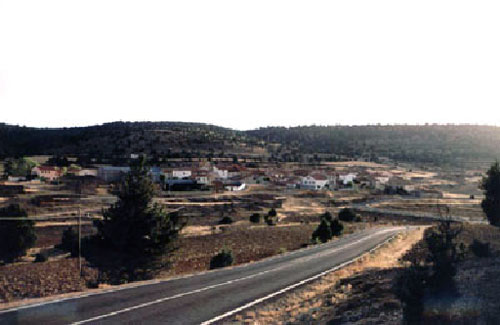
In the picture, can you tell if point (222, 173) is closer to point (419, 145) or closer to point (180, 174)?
point (180, 174)

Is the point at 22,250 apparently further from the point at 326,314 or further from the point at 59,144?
the point at 59,144

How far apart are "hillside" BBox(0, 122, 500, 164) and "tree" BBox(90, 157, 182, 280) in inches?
4073

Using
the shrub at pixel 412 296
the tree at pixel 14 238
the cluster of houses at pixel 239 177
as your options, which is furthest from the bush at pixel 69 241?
the cluster of houses at pixel 239 177

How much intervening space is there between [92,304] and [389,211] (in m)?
63.7

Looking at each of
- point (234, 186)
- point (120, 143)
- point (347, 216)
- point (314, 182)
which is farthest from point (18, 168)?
point (347, 216)

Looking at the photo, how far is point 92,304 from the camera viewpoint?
14.7m

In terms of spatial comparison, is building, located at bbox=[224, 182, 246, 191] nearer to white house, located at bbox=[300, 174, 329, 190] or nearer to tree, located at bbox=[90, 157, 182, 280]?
white house, located at bbox=[300, 174, 329, 190]

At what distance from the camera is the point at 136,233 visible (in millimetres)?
27141

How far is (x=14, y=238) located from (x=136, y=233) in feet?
54.2

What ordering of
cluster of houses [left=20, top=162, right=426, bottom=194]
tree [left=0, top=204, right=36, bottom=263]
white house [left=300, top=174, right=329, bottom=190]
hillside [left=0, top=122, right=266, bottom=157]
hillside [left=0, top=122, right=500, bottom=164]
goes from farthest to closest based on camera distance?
hillside [left=0, top=122, right=500, bottom=164]
hillside [left=0, top=122, right=266, bottom=157]
white house [left=300, top=174, right=329, bottom=190]
cluster of houses [left=20, top=162, right=426, bottom=194]
tree [left=0, top=204, right=36, bottom=263]

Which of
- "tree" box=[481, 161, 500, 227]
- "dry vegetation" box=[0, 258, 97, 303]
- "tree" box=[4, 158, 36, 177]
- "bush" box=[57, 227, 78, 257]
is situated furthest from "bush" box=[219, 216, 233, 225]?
"tree" box=[4, 158, 36, 177]

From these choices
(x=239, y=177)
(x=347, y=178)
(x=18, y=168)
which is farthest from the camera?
(x=347, y=178)

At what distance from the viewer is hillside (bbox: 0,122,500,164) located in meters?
143

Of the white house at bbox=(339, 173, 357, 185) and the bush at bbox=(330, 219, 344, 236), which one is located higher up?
the white house at bbox=(339, 173, 357, 185)
